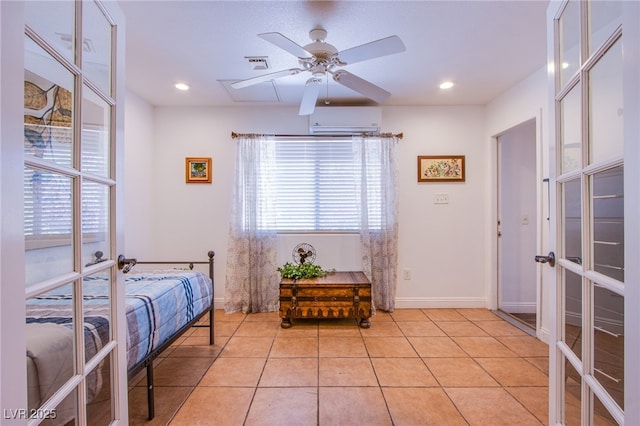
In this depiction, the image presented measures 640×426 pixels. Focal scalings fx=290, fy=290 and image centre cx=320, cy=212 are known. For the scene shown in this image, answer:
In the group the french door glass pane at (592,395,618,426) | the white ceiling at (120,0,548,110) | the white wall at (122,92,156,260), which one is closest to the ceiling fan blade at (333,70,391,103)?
the white ceiling at (120,0,548,110)

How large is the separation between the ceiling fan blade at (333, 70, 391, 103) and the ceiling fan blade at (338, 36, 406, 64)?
12cm

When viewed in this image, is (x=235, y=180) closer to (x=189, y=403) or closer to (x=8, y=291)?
(x=189, y=403)

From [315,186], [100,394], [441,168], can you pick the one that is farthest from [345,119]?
[100,394]

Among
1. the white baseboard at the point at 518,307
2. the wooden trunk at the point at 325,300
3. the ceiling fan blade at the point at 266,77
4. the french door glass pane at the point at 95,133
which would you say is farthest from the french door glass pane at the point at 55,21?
the white baseboard at the point at 518,307

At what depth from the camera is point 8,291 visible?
1.98 feet

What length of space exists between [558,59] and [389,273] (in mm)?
2563

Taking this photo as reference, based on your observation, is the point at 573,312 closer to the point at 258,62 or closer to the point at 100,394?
the point at 100,394

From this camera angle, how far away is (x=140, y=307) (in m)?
1.59

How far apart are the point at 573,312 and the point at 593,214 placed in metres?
0.38

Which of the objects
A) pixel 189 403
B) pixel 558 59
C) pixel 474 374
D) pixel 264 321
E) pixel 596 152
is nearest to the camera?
pixel 596 152

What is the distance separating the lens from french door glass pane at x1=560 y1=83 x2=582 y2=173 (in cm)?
101

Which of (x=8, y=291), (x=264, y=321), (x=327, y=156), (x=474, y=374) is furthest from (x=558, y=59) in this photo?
(x=264, y=321)

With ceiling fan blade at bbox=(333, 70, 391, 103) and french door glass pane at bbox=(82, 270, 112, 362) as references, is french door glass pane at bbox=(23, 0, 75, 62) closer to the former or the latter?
french door glass pane at bbox=(82, 270, 112, 362)

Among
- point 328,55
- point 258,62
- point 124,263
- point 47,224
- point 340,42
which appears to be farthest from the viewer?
point 258,62
